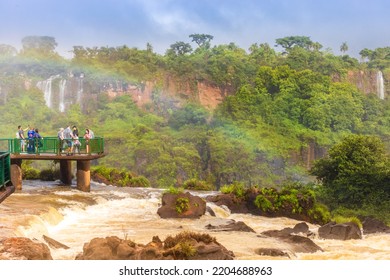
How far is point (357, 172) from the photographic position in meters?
31.4

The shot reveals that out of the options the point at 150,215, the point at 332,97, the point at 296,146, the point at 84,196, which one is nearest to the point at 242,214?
the point at 150,215

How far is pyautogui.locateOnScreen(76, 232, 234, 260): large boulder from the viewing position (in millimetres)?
15406

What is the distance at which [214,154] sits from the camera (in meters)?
53.6

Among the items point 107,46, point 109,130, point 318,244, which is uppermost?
point 107,46

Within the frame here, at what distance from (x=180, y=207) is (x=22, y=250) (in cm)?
1057

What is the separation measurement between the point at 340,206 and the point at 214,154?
72.1 ft

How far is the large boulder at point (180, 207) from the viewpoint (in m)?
24.7

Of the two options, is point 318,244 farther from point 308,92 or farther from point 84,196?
point 308,92

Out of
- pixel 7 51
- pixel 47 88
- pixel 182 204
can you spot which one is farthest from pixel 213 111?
pixel 182 204

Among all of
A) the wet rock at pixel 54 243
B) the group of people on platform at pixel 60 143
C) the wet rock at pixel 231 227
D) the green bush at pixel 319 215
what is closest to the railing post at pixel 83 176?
the group of people on platform at pixel 60 143

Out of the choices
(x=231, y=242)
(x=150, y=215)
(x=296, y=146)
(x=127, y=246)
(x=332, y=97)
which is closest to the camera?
(x=127, y=246)

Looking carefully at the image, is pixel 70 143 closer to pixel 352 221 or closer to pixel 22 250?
pixel 352 221

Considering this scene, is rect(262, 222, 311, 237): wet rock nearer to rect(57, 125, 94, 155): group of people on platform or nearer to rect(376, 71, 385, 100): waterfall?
rect(57, 125, 94, 155): group of people on platform

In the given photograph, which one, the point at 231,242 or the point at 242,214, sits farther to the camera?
the point at 242,214
